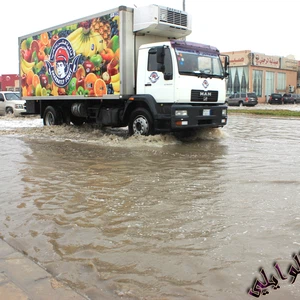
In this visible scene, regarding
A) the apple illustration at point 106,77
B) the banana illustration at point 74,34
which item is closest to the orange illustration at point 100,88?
the apple illustration at point 106,77

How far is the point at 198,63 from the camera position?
10.3 metres

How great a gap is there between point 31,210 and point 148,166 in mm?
3056

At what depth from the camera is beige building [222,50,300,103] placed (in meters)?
51.2

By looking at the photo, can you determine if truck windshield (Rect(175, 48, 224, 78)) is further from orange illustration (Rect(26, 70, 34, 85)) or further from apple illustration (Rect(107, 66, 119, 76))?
orange illustration (Rect(26, 70, 34, 85))

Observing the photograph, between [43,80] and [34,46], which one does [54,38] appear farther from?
[43,80]

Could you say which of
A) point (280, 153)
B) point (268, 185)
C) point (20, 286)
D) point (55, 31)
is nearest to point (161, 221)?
point (20, 286)

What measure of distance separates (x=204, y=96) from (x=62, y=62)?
17.7ft

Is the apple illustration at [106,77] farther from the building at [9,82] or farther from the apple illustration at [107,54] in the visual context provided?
the building at [9,82]

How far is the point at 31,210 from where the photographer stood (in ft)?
15.5

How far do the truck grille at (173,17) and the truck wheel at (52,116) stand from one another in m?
5.90

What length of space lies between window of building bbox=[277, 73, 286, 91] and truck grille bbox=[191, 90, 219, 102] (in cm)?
4944

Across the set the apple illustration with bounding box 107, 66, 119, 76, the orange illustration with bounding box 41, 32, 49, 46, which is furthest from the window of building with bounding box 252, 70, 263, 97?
the apple illustration with bounding box 107, 66, 119, 76

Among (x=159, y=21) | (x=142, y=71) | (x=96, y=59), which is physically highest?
(x=159, y=21)

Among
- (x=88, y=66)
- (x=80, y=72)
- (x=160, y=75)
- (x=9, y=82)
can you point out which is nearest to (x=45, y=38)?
(x=80, y=72)
